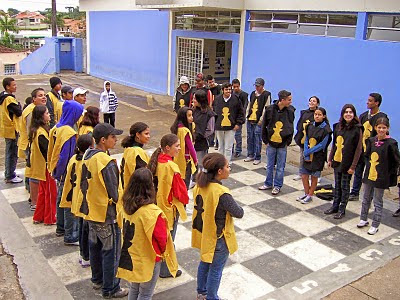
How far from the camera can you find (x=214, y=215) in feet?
12.2

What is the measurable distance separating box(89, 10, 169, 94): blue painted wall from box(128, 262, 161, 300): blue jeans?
12884 millimetres

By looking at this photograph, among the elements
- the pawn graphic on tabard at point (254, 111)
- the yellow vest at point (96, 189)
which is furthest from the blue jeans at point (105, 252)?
the pawn graphic on tabard at point (254, 111)

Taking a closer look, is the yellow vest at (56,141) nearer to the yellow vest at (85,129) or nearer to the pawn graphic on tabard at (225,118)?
the yellow vest at (85,129)

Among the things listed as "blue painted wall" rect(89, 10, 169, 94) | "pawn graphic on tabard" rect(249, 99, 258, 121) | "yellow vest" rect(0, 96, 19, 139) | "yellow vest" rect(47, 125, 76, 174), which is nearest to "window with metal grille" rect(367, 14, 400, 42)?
"pawn graphic on tabard" rect(249, 99, 258, 121)

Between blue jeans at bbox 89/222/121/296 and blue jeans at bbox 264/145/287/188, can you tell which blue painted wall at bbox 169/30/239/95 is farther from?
blue jeans at bbox 89/222/121/296

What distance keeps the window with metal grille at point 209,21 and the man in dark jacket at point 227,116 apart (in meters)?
5.35

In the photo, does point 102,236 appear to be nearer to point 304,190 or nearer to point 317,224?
point 317,224

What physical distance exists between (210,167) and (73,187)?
178cm

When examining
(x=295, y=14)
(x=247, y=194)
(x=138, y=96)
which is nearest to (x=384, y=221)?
(x=247, y=194)

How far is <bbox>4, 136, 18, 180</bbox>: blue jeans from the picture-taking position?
22.8 feet

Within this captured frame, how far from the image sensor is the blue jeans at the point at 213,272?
3.80 m

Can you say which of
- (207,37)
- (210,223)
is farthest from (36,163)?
(207,37)

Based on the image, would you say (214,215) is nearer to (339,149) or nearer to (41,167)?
(41,167)

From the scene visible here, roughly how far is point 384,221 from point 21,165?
6.44 m
